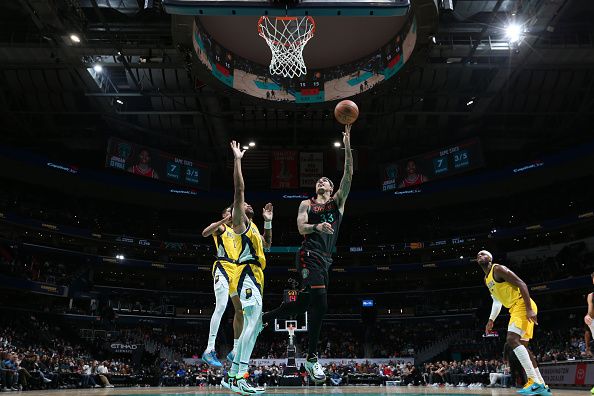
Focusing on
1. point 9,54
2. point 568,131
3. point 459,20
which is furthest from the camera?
point 568,131

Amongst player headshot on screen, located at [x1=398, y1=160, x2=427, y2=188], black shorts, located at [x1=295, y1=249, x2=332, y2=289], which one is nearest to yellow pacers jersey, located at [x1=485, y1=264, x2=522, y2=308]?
black shorts, located at [x1=295, y1=249, x2=332, y2=289]

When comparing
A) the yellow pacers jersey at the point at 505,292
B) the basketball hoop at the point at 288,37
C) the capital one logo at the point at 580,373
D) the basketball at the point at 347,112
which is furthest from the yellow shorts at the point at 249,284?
the capital one logo at the point at 580,373

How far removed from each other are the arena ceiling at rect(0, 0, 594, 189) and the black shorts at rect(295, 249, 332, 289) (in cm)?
1282

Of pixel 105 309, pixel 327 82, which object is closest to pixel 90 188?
pixel 105 309

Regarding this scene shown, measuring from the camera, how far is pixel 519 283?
7355 mm

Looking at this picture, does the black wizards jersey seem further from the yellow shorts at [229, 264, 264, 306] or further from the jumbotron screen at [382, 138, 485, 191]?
the jumbotron screen at [382, 138, 485, 191]

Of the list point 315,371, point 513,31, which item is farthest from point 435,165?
point 315,371

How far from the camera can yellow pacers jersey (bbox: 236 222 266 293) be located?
686 centimetres

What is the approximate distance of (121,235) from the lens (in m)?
39.6

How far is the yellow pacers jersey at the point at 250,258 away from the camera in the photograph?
686cm

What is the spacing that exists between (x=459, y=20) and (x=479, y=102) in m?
7.39

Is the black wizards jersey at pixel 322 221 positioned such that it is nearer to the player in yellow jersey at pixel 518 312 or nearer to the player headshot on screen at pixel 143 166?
the player in yellow jersey at pixel 518 312

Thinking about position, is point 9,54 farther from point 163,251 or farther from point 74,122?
point 163,251

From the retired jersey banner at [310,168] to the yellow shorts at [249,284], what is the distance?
23.8m
